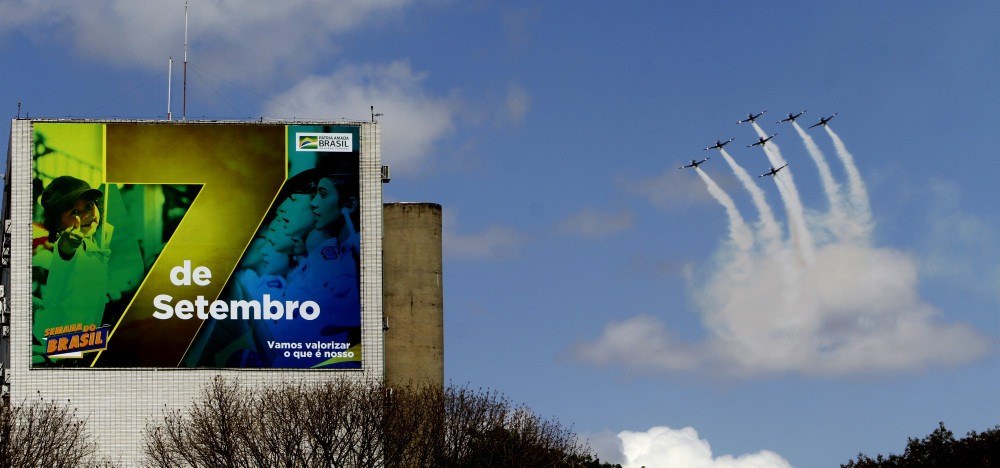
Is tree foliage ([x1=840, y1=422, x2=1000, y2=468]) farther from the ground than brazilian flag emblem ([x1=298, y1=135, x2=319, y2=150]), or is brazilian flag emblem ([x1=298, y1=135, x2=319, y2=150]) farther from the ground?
brazilian flag emblem ([x1=298, y1=135, x2=319, y2=150])

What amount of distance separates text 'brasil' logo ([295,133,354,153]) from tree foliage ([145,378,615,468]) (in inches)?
681

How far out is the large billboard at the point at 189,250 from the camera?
411 ft

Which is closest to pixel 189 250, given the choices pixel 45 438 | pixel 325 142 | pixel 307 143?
pixel 307 143

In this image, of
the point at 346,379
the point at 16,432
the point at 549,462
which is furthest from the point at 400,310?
the point at 16,432

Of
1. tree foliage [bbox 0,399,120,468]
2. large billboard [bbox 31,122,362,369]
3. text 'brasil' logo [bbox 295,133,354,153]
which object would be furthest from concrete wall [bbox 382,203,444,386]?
tree foliage [bbox 0,399,120,468]

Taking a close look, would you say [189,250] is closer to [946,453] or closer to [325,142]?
[325,142]

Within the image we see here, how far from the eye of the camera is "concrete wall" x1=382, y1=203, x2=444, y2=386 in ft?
457

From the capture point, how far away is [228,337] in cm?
12612

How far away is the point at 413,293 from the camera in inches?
5536

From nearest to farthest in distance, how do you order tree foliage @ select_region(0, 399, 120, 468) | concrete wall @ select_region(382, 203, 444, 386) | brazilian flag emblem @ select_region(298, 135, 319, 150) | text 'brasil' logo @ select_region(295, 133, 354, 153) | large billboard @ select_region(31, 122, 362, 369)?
tree foliage @ select_region(0, 399, 120, 468)
large billboard @ select_region(31, 122, 362, 369)
brazilian flag emblem @ select_region(298, 135, 319, 150)
text 'brasil' logo @ select_region(295, 133, 354, 153)
concrete wall @ select_region(382, 203, 444, 386)

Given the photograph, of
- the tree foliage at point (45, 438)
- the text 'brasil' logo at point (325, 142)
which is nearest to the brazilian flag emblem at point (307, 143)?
the text 'brasil' logo at point (325, 142)

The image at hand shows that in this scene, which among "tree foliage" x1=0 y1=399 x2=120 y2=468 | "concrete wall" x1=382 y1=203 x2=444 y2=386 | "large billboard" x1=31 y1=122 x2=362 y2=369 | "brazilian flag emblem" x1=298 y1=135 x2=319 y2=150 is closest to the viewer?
"tree foliage" x1=0 y1=399 x2=120 y2=468

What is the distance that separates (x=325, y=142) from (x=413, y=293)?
15995mm

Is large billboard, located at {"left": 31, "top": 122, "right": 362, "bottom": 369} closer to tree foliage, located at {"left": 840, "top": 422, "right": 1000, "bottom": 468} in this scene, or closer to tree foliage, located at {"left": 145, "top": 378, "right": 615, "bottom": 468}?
tree foliage, located at {"left": 145, "top": 378, "right": 615, "bottom": 468}
